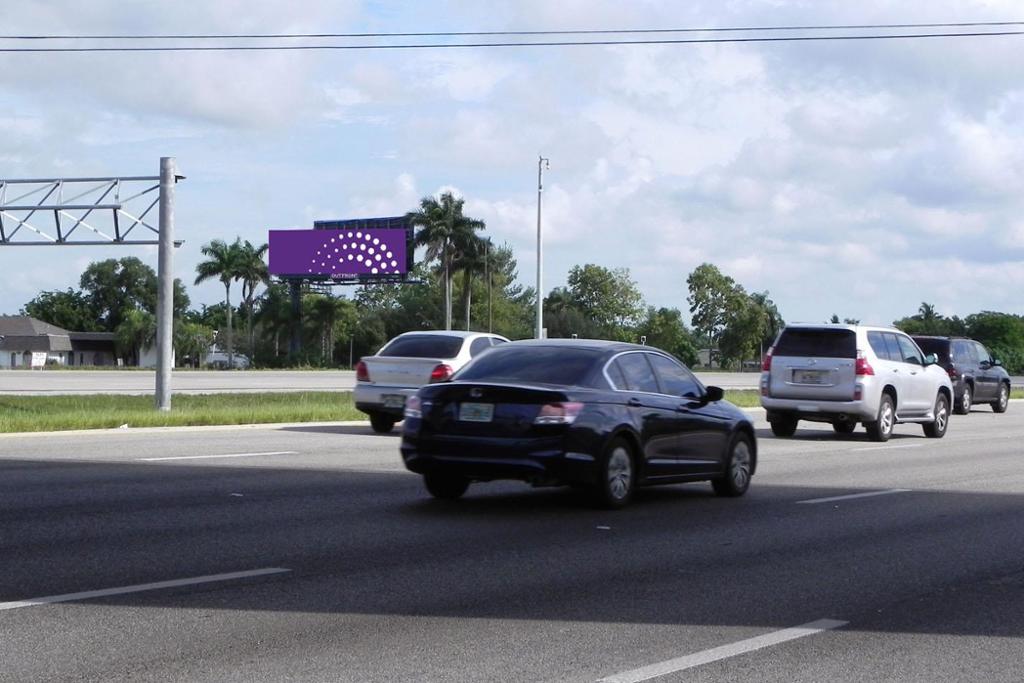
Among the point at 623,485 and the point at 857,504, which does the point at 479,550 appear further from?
the point at 857,504

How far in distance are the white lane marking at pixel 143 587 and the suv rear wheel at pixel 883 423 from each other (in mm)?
16259

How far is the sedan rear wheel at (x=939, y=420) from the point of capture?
83.8 feet

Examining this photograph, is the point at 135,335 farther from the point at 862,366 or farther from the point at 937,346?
the point at 862,366

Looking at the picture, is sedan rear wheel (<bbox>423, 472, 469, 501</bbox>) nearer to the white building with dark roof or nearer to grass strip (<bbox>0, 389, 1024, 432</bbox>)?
grass strip (<bbox>0, 389, 1024, 432</bbox>)

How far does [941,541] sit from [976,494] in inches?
164

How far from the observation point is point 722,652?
7.12 meters

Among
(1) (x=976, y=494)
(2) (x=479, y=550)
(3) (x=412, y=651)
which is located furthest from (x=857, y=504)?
(3) (x=412, y=651)

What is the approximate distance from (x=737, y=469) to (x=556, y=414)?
3.22 meters

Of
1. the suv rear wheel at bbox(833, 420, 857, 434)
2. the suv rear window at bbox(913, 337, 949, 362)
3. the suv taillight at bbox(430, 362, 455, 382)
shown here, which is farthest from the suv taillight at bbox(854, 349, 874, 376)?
the suv rear window at bbox(913, 337, 949, 362)

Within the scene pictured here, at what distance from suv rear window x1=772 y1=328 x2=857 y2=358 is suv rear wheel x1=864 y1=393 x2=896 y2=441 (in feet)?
3.71

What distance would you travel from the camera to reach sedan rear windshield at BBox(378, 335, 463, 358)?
2341 cm

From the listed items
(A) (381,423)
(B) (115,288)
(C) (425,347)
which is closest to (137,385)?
(A) (381,423)

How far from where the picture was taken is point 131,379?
58.0 meters

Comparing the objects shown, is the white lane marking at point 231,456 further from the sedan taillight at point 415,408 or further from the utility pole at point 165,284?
the utility pole at point 165,284
